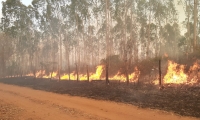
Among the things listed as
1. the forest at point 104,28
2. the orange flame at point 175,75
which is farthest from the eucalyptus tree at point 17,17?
the orange flame at point 175,75

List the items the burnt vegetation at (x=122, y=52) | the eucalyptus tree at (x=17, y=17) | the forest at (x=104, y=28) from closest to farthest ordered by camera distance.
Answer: the burnt vegetation at (x=122, y=52)
the forest at (x=104, y=28)
the eucalyptus tree at (x=17, y=17)

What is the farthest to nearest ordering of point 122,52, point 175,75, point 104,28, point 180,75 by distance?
point 104,28
point 122,52
point 175,75
point 180,75

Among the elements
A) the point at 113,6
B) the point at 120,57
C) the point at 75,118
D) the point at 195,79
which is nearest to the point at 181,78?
the point at 195,79

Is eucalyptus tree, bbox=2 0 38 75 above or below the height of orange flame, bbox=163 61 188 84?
above

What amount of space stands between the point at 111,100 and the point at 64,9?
25.3m

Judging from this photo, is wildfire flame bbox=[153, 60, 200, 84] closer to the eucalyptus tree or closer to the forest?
the forest

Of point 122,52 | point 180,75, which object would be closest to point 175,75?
point 180,75

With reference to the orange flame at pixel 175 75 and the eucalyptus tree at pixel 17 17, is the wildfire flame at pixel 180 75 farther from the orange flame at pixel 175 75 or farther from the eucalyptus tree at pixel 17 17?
the eucalyptus tree at pixel 17 17

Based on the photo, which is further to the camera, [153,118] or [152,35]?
[152,35]

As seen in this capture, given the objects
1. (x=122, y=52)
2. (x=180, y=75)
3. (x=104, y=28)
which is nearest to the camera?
(x=180, y=75)

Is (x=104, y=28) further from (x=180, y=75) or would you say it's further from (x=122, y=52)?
(x=180, y=75)

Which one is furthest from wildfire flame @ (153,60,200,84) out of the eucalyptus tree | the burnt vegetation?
the eucalyptus tree

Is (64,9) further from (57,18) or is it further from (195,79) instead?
(195,79)

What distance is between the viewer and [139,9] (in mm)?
34562
